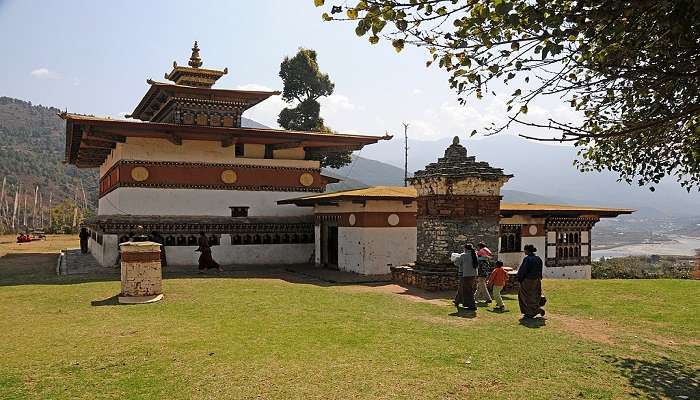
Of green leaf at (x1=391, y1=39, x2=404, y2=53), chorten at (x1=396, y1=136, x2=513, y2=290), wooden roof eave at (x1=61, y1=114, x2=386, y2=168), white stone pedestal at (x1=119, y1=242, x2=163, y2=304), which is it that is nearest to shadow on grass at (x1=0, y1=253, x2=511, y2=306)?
chorten at (x1=396, y1=136, x2=513, y2=290)

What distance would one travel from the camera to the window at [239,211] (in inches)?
892

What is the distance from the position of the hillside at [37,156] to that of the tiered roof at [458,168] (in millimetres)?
64821

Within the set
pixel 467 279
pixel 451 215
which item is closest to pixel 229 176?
pixel 451 215

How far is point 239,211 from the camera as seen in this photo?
22.8m

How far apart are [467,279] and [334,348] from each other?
14.8 feet

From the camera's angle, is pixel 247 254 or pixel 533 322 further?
pixel 247 254

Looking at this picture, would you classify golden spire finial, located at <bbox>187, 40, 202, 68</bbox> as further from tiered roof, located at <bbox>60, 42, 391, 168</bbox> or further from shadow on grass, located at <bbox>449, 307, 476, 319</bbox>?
shadow on grass, located at <bbox>449, 307, 476, 319</bbox>

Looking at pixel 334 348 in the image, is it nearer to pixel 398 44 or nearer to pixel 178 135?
pixel 398 44

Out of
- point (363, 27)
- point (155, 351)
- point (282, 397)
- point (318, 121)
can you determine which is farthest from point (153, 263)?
point (318, 121)

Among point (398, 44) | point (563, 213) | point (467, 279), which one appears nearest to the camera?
point (398, 44)

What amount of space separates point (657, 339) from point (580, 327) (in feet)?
4.07

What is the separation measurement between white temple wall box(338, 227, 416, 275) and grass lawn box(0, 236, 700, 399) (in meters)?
5.70

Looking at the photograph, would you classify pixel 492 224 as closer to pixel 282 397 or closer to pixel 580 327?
pixel 580 327

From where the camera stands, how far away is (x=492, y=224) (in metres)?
15.0
